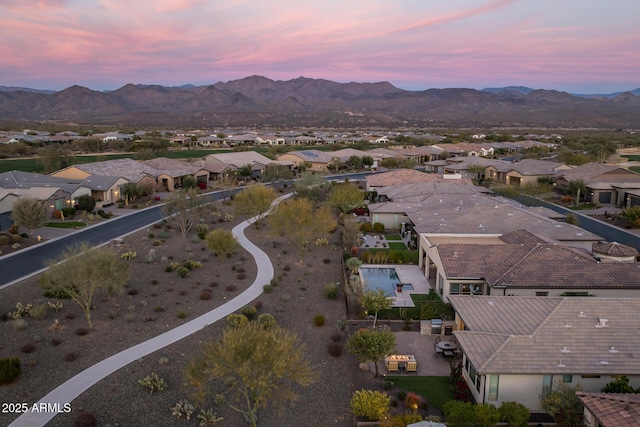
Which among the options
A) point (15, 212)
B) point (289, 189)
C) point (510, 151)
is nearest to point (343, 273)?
point (15, 212)

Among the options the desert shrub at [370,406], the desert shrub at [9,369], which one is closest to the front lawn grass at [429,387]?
the desert shrub at [370,406]

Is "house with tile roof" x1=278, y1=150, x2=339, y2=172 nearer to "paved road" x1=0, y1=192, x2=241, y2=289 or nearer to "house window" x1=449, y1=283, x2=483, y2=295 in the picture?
"paved road" x1=0, y1=192, x2=241, y2=289

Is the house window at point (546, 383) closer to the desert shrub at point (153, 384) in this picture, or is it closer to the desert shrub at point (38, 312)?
the desert shrub at point (153, 384)

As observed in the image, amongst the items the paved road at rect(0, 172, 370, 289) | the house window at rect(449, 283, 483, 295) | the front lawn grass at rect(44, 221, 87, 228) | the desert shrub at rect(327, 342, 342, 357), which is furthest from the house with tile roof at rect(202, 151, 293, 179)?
the desert shrub at rect(327, 342, 342, 357)

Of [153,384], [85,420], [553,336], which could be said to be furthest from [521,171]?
[85,420]

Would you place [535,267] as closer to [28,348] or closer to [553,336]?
[553,336]
